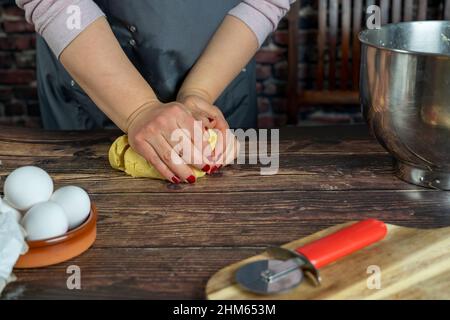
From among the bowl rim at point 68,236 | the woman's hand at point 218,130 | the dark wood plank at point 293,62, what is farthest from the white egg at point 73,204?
the dark wood plank at point 293,62

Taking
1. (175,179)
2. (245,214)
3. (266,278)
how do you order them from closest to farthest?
1. (266,278)
2. (245,214)
3. (175,179)

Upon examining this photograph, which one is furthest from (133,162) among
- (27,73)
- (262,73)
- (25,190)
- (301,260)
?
(27,73)

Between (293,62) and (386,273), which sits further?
(293,62)

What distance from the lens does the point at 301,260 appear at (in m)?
0.66

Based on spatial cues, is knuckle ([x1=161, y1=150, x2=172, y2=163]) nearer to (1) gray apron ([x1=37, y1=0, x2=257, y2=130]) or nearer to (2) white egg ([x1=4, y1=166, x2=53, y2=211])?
(2) white egg ([x1=4, y1=166, x2=53, y2=211])

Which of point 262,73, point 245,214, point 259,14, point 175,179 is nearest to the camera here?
point 245,214

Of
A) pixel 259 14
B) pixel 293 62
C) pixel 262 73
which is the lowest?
pixel 262 73

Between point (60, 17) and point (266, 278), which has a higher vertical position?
point (60, 17)

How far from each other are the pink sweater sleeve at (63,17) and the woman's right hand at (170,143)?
0.70 feet

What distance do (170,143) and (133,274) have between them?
31 centimetres

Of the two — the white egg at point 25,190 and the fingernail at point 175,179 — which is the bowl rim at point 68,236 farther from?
the fingernail at point 175,179

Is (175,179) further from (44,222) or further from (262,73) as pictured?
(262,73)

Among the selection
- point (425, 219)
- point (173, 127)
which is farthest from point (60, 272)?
point (425, 219)

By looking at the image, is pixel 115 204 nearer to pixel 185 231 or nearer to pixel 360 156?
pixel 185 231
